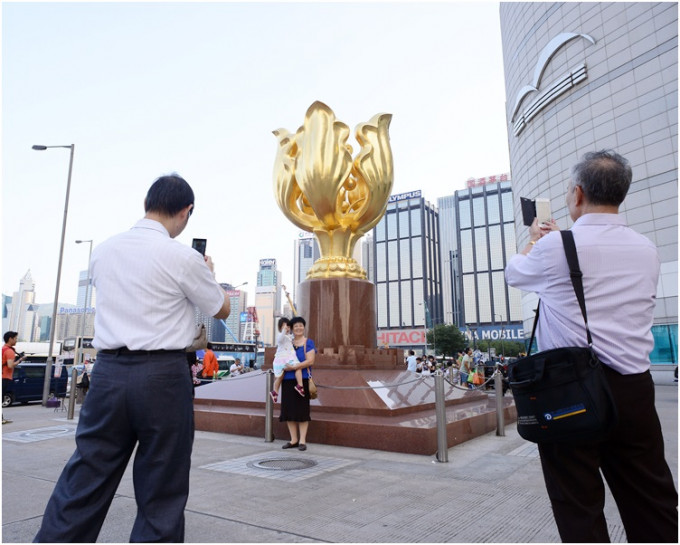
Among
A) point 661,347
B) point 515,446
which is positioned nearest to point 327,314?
point 515,446

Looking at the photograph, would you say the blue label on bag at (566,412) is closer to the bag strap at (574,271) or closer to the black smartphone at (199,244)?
the bag strap at (574,271)

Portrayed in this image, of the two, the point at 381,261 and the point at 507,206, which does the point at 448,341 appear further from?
the point at 507,206

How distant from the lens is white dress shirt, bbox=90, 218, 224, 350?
5.94 ft

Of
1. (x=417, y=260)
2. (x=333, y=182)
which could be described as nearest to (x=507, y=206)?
(x=417, y=260)

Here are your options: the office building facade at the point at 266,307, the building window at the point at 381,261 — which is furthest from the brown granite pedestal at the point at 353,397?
the building window at the point at 381,261

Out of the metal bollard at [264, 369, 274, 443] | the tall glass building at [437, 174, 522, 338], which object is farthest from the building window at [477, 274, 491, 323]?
the metal bollard at [264, 369, 274, 443]

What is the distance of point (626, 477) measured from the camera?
1.68 metres

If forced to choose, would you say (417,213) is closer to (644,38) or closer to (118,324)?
(644,38)

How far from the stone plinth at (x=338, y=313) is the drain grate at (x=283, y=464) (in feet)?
13.0

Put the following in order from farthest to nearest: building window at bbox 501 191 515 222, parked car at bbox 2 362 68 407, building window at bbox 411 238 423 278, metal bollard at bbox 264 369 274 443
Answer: building window at bbox 501 191 515 222, building window at bbox 411 238 423 278, parked car at bbox 2 362 68 407, metal bollard at bbox 264 369 274 443

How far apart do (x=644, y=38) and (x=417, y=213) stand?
6223 cm

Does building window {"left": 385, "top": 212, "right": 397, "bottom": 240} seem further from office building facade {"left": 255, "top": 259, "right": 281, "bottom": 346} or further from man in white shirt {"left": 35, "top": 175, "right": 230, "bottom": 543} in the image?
man in white shirt {"left": 35, "top": 175, "right": 230, "bottom": 543}

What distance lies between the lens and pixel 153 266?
1.86 metres

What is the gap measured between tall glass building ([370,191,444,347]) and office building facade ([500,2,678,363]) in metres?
48.4
